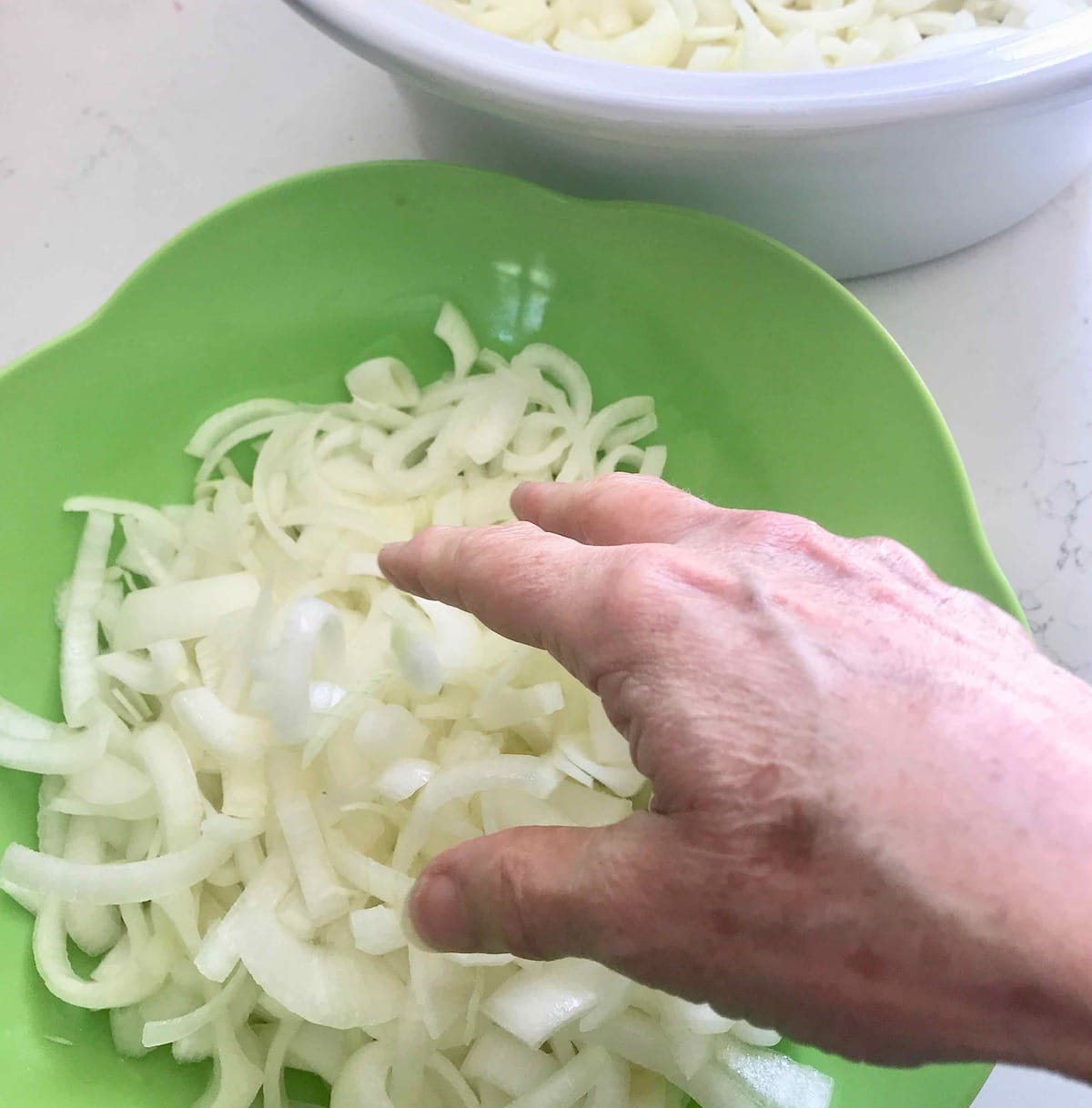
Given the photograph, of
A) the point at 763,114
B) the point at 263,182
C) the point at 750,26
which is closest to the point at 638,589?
the point at 763,114

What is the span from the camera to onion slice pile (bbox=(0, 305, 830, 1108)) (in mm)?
649

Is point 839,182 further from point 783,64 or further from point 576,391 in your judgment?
point 576,391

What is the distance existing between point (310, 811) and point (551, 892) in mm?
299

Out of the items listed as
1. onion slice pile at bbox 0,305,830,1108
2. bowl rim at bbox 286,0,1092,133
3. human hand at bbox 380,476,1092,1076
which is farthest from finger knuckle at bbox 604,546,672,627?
bowl rim at bbox 286,0,1092,133

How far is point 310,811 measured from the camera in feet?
2.30

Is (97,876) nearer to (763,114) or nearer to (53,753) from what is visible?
(53,753)

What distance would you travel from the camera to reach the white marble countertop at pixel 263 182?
880 millimetres

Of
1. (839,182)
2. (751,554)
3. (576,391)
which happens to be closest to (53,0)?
(576,391)

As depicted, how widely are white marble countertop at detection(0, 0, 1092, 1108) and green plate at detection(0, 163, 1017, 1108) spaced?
0.20m

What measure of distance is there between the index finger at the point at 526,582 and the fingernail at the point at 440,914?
0.14 meters

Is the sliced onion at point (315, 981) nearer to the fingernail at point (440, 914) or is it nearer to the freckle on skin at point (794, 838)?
the fingernail at point (440, 914)

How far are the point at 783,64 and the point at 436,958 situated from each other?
2.50 ft

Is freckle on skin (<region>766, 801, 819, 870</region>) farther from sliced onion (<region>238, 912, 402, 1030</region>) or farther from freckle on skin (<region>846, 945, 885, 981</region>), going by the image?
sliced onion (<region>238, 912, 402, 1030</region>)

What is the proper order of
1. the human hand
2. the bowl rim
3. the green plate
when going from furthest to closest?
the green plate
the bowl rim
the human hand
